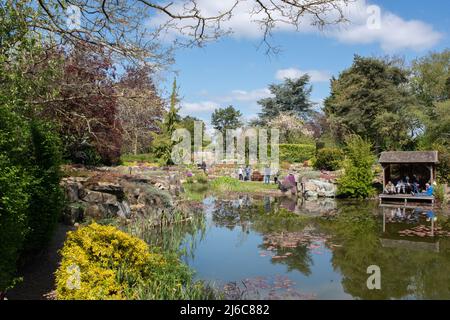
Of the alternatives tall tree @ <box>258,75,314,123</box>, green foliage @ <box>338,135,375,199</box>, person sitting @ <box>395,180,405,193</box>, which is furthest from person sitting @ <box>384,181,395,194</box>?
tall tree @ <box>258,75,314,123</box>

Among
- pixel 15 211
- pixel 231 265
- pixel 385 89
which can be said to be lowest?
pixel 231 265

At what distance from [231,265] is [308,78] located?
44175 mm

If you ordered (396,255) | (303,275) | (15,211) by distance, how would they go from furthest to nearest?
(396,255)
(303,275)
(15,211)

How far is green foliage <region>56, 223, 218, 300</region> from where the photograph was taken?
505cm

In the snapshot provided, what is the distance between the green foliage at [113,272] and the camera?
505 centimetres

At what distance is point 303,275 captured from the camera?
748 cm

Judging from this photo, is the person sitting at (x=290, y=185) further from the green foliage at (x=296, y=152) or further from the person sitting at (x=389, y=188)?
the green foliage at (x=296, y=152)

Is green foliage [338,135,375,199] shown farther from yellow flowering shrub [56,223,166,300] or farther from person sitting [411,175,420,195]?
yellow flowering shrub [56,223,166,300]

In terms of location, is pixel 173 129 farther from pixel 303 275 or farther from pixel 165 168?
pixel 303 275

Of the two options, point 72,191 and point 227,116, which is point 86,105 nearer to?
point 72,191

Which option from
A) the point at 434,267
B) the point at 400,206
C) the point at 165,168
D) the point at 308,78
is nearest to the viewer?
the point at 434,267

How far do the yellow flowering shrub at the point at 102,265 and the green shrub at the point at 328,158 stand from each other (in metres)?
22.9

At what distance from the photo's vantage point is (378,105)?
115ft
